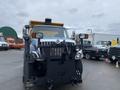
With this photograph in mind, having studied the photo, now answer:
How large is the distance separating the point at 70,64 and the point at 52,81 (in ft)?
2.82

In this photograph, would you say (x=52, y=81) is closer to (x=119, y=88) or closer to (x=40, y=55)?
(x=40, y=55)

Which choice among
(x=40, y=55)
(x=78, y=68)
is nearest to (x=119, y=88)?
(x=78, y=68)

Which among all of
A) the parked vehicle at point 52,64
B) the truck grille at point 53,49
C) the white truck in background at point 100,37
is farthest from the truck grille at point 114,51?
the truck grille at point 53,49

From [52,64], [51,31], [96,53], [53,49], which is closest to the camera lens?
[52,64]

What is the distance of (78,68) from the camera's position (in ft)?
25.7

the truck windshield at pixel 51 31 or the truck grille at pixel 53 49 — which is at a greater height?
the truck windshield at pixel 51 31

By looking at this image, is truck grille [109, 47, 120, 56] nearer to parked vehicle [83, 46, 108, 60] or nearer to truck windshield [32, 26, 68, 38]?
parked vehicle [83, 46, 108, 60]

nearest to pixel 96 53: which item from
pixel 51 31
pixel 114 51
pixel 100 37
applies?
pixel 114 51

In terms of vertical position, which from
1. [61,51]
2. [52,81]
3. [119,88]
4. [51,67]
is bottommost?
[119,88]

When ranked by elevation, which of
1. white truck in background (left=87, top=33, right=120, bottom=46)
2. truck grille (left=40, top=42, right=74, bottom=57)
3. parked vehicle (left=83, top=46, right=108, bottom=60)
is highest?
white truck in background (left=87, top=33, right=120, bottom=46)

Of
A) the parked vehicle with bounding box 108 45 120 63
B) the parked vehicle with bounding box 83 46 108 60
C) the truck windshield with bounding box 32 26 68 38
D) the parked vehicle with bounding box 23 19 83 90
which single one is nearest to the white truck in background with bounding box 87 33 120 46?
the parked vehicle with bounding box 83 46 108 60

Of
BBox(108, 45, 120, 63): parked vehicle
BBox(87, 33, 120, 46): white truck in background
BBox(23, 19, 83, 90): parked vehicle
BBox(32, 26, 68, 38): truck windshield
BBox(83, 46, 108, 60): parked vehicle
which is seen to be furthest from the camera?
BBox(87, 33, 120, 46): white truck in background

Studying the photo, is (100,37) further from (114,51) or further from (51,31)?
(51,31)

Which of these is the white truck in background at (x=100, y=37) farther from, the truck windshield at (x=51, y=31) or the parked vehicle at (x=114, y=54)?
the truck windshield at (x=51, y=31)
